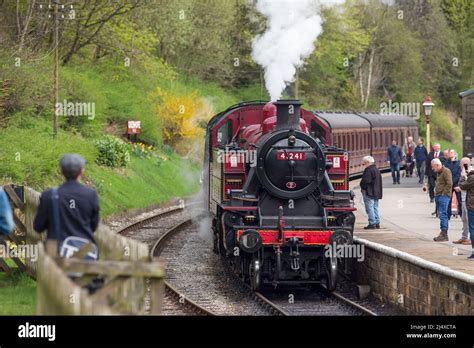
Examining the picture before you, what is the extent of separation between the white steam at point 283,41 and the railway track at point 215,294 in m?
4.42

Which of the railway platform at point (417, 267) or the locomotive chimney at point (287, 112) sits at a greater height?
the locomotive chimney at point (287, 112)

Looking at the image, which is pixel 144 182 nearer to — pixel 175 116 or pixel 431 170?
pixel 175 116

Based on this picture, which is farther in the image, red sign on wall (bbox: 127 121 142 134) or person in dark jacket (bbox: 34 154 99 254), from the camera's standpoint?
red sign on wall (bbox: 127 121 142 134)

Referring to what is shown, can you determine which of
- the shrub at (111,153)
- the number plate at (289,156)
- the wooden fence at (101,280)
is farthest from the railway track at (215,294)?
the shrub at (111,153)

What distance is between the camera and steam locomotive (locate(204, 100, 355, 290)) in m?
16.5

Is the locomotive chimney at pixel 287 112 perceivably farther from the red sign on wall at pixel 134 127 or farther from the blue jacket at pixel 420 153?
the red sign on wall at pixel 134 127

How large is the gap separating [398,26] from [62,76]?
4080 centimetres

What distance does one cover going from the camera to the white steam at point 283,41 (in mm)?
25031

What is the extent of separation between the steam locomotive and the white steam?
7540 mm

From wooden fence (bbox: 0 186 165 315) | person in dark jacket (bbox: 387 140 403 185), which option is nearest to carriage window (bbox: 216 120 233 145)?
wooden fence (bbox: 0 186 165 315)

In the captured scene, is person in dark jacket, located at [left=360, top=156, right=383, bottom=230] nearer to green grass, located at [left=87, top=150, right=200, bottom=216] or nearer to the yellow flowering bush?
green grass, located at [left=87, top=150, right=200, bottom=216]
